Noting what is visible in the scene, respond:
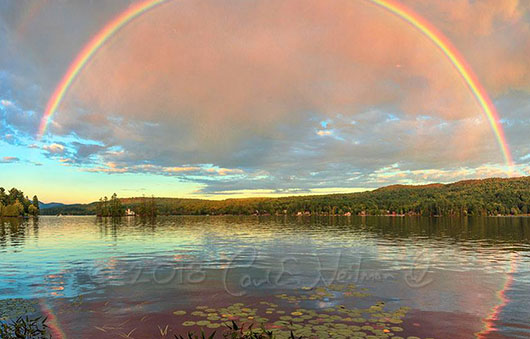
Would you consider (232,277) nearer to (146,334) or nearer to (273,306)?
(273,306)

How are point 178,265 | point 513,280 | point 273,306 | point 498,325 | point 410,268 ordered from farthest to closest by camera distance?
point 178,265, point 410,268, point 513,280, point 273,306, point 498,325

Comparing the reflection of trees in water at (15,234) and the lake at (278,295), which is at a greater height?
the lake at (278,295)

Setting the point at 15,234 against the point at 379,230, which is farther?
the point at 379,230

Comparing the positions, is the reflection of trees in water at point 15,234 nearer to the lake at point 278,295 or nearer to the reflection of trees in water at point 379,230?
the reflection of trees in water at point 379,230

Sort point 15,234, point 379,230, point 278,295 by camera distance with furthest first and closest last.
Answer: point 379,230
point 15,234
point 278,295

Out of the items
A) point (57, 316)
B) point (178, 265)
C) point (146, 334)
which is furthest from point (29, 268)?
point (146, 334)

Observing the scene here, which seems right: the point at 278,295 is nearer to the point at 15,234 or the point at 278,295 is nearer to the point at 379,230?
the point at 379,230

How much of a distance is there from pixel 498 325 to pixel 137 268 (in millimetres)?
29596

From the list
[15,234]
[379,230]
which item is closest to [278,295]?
[379,230]

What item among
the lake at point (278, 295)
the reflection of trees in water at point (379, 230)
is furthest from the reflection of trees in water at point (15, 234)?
the lake at point (278, 295)

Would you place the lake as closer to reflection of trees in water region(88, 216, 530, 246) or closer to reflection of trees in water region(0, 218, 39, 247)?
reflection of trees in water region(0, 218, 39, 247)

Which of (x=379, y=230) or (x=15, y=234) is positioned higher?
(x=15, y=234)

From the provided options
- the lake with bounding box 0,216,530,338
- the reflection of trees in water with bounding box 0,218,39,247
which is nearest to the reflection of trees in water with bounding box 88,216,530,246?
the reflection of trees in water with bounding box 0,218,39,247

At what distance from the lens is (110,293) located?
957 inches
